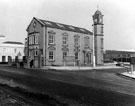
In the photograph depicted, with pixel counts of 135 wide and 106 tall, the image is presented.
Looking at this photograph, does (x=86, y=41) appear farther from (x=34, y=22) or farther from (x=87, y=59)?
(x=34, y=22)

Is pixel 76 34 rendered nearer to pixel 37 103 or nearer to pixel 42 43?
pixel 42 43

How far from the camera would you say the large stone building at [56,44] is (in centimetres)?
3356

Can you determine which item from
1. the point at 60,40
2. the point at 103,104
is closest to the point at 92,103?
the point at 103,104

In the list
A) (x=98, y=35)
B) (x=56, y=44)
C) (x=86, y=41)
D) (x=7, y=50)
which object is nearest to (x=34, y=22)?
(x=56, y=44)

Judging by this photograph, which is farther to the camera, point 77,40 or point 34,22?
point 77,40

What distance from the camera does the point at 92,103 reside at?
724cm

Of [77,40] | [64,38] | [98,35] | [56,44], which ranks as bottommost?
[56,44]

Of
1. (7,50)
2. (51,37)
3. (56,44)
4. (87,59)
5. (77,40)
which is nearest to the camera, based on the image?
(51,37)

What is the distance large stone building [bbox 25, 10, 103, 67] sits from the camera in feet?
110

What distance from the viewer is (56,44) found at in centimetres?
3547

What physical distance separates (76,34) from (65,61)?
287 inches

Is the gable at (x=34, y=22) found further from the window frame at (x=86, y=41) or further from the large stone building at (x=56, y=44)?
the window frame at (x=86, y=41)

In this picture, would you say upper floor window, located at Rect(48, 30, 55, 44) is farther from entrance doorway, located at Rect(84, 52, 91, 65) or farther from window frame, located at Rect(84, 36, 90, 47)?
entrance doorway, located at Rect(84, 52, 91, 65)

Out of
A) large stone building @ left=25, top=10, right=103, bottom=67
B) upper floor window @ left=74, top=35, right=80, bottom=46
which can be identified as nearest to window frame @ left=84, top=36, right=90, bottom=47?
large stone building @ left=25, top=10, right=103, bottom=67
